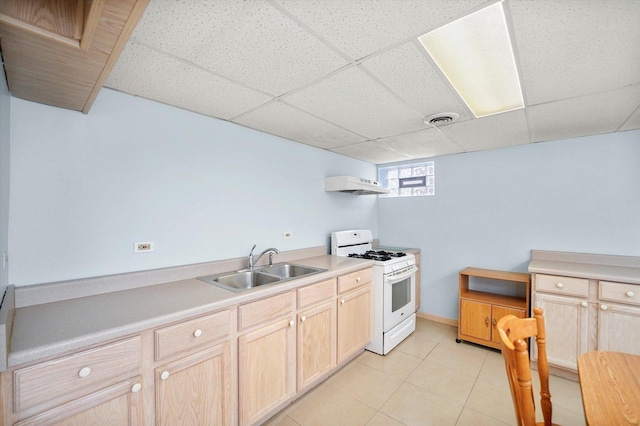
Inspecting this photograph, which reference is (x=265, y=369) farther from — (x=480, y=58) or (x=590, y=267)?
(x=590, y=267)

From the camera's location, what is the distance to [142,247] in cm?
179

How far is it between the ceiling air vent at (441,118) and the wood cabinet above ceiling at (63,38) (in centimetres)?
202

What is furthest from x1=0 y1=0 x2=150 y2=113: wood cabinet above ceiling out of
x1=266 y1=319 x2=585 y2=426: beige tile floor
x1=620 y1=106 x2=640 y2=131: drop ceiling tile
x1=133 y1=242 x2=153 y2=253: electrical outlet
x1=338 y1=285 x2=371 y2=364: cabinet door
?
x1=620 y1=106 x2=640 y2=131: drop ceiling tile

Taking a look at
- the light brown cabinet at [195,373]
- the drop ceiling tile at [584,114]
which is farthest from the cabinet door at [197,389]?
the drop ceiling tile at [584,114]

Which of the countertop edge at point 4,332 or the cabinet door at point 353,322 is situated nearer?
the countertop edge at point 4,332

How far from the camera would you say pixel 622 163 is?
2562mm

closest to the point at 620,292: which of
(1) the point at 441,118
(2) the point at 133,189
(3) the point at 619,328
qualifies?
(3) the point at 619,328

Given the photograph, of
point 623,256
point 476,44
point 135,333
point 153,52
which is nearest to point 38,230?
point 135,333

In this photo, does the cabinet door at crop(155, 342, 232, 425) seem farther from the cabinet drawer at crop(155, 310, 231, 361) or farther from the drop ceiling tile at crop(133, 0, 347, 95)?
the drop ceiling tile at crop(133, 0, 347, 95)

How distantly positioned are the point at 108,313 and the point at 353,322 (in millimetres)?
1922

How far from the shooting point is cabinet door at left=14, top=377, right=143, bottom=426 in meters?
1.01

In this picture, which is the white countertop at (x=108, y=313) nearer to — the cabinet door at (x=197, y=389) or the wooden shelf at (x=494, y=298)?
the cabinet door at (x=197, y=389)

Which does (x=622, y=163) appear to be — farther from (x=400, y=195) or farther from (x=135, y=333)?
(x=135, y=333)

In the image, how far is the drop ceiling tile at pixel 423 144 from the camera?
2721 millimetres
